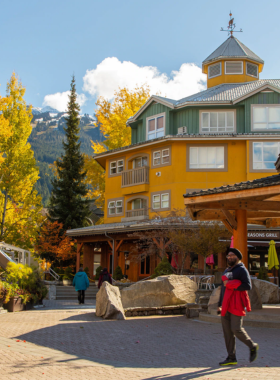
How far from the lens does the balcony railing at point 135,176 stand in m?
31.3

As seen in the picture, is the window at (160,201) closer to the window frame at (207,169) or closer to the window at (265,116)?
the window frame at (207,169)

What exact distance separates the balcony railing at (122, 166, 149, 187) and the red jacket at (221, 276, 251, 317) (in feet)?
79.5

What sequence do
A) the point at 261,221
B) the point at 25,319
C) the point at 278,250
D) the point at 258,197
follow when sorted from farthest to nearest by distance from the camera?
1. the point at 278,250
2. the point at 261,221
3. the point at 25,319
4. the point at 258,197

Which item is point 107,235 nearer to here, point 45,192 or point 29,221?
point 29,221

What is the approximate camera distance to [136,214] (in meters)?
31.8

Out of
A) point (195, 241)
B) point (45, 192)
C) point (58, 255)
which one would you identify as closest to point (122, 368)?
point (195, 241)

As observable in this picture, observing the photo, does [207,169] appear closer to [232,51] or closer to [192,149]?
[192,149]

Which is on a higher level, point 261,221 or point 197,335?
point 261,221

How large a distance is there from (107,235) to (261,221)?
43.4ft

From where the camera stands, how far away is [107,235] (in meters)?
28.7

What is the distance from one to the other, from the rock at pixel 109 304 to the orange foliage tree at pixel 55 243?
69.9 feet

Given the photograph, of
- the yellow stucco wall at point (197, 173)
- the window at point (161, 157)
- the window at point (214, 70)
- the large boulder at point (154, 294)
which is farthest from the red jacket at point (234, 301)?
the window at point (214, 70)

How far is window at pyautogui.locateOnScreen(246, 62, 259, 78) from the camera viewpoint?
3522 cm

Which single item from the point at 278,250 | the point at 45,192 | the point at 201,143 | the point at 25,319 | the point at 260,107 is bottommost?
the point at 25,319
